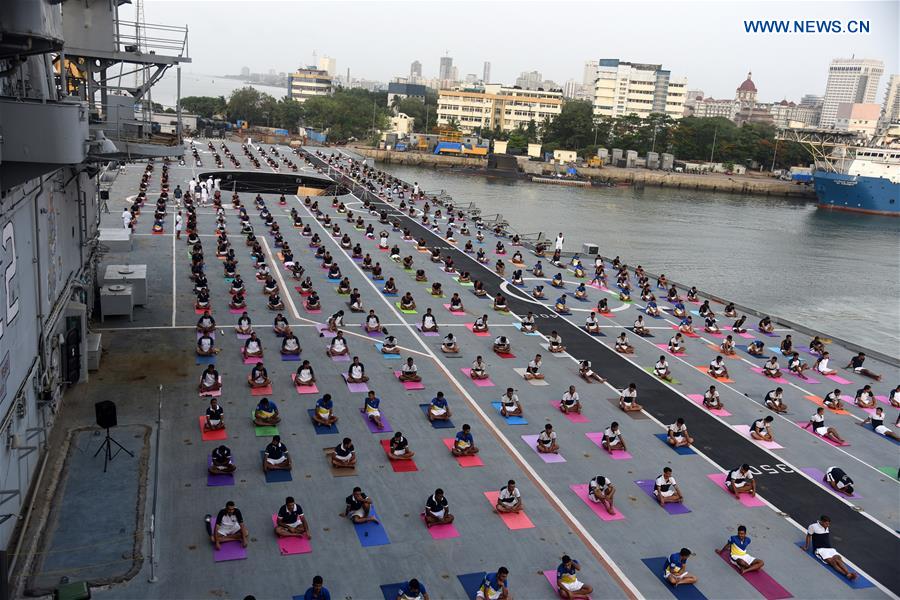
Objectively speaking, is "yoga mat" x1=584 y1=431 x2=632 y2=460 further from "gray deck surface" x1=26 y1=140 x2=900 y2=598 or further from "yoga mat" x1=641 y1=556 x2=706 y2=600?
"yoga mat" x1=641 y1=556 x2=706 y2=600

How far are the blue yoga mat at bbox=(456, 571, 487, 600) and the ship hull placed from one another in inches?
4043

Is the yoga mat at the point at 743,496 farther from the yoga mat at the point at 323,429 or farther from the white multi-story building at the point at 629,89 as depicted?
the white multi-story building at the point at 629,89

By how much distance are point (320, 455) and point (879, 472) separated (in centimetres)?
1383

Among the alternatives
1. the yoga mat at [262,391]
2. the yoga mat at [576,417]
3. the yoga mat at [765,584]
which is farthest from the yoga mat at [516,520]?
the yoga mat at [262,391]

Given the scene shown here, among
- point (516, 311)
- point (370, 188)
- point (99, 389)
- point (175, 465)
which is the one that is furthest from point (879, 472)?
point (370, 188)

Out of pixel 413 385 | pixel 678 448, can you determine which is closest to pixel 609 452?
pixel 678 448

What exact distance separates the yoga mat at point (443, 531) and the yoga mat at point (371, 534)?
2.81 ft

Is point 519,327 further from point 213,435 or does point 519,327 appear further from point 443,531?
point 443,531

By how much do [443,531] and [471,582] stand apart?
1574mm

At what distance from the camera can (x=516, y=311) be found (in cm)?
3014

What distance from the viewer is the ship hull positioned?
9600cm

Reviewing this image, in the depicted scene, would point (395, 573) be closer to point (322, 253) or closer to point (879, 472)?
point (879, 472)

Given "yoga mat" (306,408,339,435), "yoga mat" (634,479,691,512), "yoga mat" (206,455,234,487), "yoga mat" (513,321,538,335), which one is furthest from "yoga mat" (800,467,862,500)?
"yoga mat" (206,455,234,487)

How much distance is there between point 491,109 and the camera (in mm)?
155750
